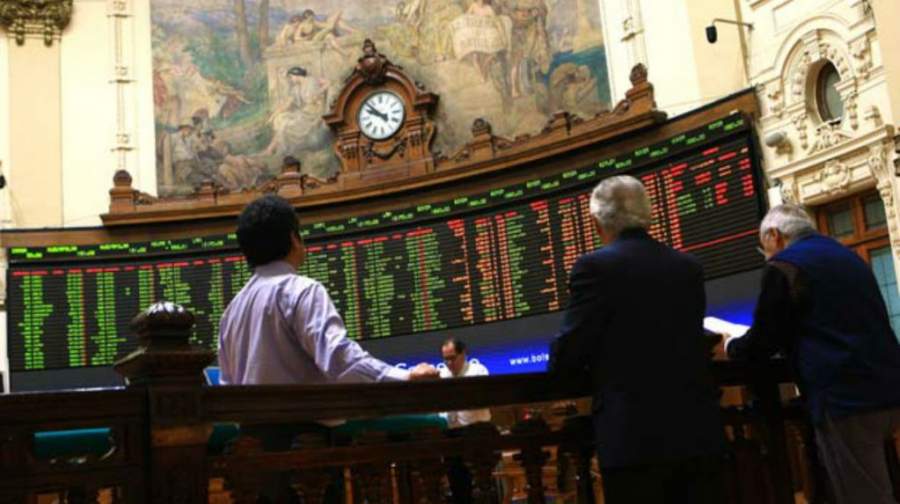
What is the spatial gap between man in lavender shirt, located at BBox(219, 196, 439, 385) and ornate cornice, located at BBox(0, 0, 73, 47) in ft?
38.3

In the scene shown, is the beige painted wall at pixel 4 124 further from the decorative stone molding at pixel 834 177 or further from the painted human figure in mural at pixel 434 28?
the decorative stone molding at pixel 834 177

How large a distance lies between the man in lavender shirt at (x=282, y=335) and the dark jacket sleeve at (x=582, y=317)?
43 cm

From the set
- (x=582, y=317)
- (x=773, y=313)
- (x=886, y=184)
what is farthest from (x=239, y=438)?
(x=886, y=184)

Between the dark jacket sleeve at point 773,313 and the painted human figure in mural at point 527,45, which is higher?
the painted human figure in mural at point 527,45

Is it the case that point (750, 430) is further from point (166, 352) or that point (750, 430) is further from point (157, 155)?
point (157, 155)

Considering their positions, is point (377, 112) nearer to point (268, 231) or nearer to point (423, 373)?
point (268, 231)

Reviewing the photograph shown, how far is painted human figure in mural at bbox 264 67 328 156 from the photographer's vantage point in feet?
45.0

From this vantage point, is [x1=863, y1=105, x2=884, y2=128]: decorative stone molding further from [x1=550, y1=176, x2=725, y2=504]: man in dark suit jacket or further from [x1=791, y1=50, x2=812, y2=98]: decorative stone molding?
[x1=550, y1=176, x2=725, y2=504]: man in dark suit jacket

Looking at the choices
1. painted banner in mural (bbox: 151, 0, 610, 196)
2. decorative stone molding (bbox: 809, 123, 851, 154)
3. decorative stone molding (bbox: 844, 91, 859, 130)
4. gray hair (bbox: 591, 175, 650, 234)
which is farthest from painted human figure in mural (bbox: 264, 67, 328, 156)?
gray hair (bbox: 591, 175, 650, 234)

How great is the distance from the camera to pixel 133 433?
260cm

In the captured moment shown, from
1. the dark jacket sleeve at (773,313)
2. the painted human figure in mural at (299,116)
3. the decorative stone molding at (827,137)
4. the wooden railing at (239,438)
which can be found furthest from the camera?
the painted human figure in mural at (299,116)

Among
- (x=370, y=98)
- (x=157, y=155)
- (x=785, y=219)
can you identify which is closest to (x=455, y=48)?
(x=370, y=98)

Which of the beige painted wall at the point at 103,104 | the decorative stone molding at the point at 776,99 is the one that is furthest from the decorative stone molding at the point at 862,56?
the beige painted wall at the point at 103,104

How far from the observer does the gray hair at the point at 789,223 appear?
3947mm
